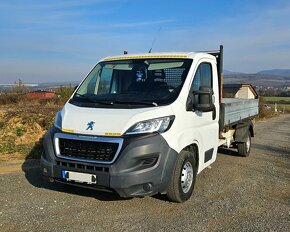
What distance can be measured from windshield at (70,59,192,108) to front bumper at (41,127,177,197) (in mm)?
651

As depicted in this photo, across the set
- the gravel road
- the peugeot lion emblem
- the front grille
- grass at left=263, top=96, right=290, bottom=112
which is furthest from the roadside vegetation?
grass at left=263, top=96, right=290, bottom=112

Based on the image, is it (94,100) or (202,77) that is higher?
(202,77)

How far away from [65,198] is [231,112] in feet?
12.6

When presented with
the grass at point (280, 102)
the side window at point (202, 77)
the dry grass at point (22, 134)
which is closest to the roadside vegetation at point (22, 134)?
the dry grass at point (22, 134)

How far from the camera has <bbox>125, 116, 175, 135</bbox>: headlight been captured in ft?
15.7

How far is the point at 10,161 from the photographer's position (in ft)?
27.4

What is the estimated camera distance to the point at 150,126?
4836 mm

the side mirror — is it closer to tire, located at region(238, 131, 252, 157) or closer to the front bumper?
the front bumper

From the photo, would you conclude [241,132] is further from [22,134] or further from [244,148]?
[22,134]

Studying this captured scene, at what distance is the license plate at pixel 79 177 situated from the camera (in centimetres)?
477

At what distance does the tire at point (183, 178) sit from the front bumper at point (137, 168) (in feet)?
0.68

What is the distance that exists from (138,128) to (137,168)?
1.69ft

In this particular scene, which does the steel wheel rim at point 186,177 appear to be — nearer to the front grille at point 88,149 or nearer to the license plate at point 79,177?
the front grille at point 88,149

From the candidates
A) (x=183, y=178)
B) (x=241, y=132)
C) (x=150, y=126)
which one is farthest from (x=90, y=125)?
(x=241, y=132)
